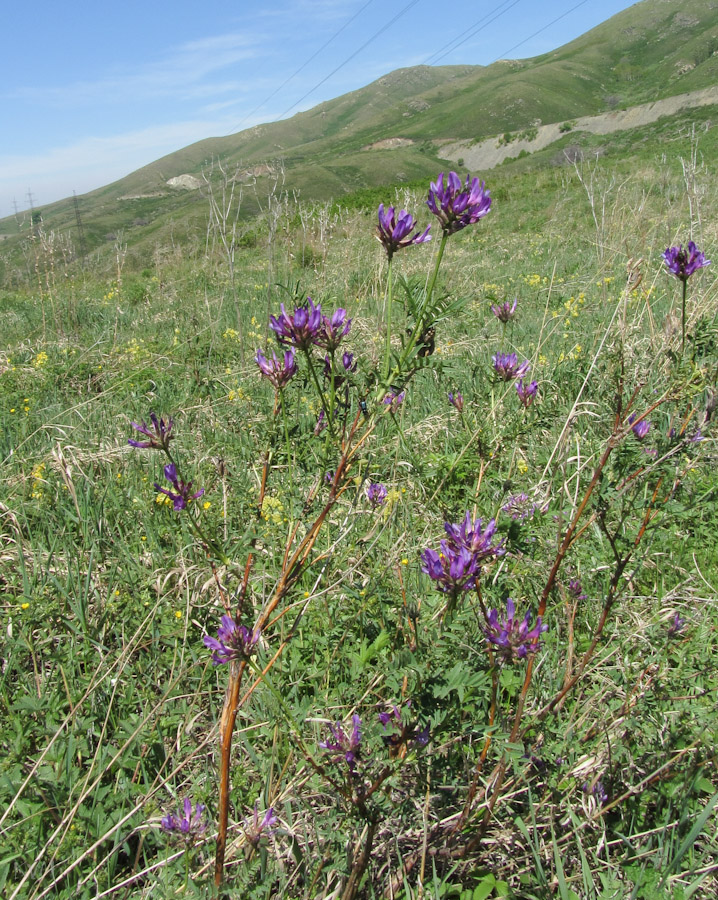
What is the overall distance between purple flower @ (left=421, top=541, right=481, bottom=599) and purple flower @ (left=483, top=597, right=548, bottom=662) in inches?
4.2

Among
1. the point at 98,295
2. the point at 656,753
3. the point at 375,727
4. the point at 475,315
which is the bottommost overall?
the point at 656,753

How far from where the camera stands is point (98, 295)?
27.7 feet

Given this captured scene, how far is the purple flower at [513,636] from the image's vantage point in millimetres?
1067

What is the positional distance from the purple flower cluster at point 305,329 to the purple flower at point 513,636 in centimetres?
62

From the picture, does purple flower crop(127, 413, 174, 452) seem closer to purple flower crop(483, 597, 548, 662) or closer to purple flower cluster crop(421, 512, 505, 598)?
purple flower cluster crop(421, 512, 505, 598)

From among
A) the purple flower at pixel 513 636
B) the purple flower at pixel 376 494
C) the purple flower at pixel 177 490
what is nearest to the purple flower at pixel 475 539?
the purple flower at pixel 513 636

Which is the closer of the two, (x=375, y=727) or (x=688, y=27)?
(x=375, y=727)

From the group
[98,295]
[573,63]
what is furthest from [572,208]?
[573,63]

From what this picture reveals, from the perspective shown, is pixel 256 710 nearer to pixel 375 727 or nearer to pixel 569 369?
pixel 375 727

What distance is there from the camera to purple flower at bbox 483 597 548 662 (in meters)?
1.07

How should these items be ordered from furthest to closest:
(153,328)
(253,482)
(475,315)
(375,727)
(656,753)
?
(153,328), (475,315), (253,482), (656,753), (375,727)

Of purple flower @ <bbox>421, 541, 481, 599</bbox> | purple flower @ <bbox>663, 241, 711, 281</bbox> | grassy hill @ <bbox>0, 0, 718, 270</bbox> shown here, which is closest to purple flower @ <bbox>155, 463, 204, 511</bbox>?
purple flower @ <bbox>421, 541, 481, 599</bbox>

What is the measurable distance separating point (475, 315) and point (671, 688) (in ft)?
14.4

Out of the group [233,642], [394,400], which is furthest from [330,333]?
[233,642]
